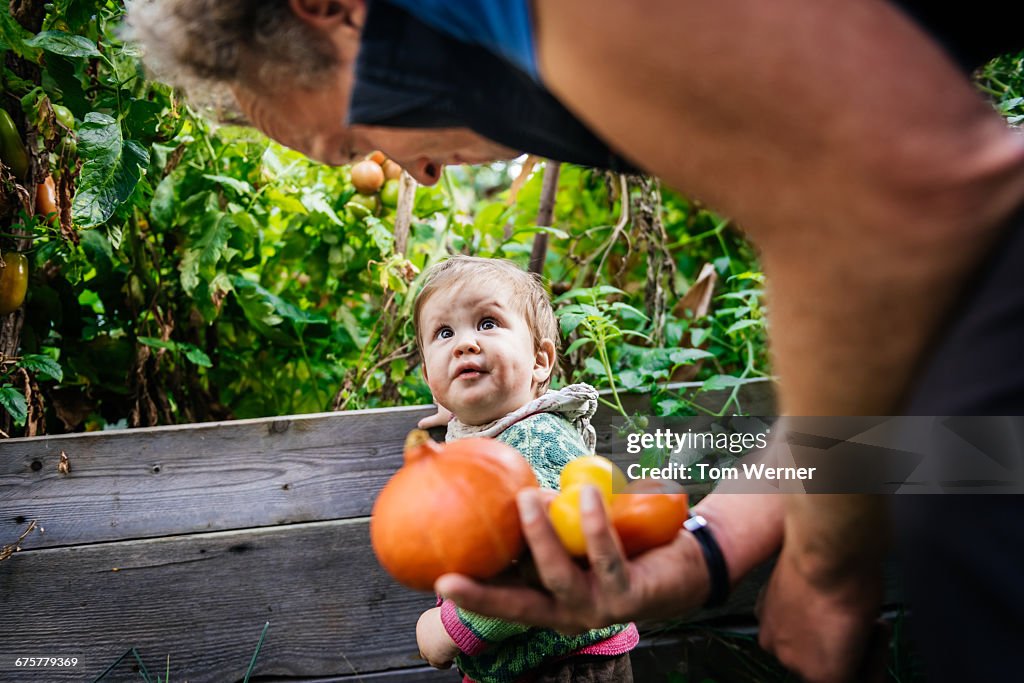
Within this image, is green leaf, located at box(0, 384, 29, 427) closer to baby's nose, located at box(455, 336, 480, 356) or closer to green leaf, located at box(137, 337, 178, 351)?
green leaf, located at box(137, 337, 178, 351)

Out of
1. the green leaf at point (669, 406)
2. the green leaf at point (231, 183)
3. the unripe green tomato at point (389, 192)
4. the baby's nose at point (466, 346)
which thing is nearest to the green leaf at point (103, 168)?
the green leaf at point (231, 183)

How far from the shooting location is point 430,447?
891 mm

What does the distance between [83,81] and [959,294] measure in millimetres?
1730

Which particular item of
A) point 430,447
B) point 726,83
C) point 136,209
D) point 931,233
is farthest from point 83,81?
point 931,233

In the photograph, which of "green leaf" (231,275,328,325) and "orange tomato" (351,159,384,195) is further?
"orange tomato" (351,159,384,195)

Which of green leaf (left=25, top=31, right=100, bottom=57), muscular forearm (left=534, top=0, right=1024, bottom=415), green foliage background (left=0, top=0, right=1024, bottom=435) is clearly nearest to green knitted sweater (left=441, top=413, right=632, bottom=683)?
green foliage background (left=0, top=0, right=1024, bottom=435)

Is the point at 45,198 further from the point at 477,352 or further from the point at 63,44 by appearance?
the point at 477,352

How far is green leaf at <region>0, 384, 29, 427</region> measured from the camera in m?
1.66

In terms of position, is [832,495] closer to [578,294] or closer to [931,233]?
[931,233]

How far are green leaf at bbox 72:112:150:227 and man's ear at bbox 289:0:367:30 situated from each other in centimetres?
91

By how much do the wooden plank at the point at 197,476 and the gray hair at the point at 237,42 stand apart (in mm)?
965

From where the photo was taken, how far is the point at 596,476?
0.90 m

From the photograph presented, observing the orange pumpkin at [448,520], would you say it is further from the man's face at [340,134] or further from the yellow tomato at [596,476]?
the man's face at [340,134]

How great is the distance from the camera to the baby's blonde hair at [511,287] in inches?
67.9
